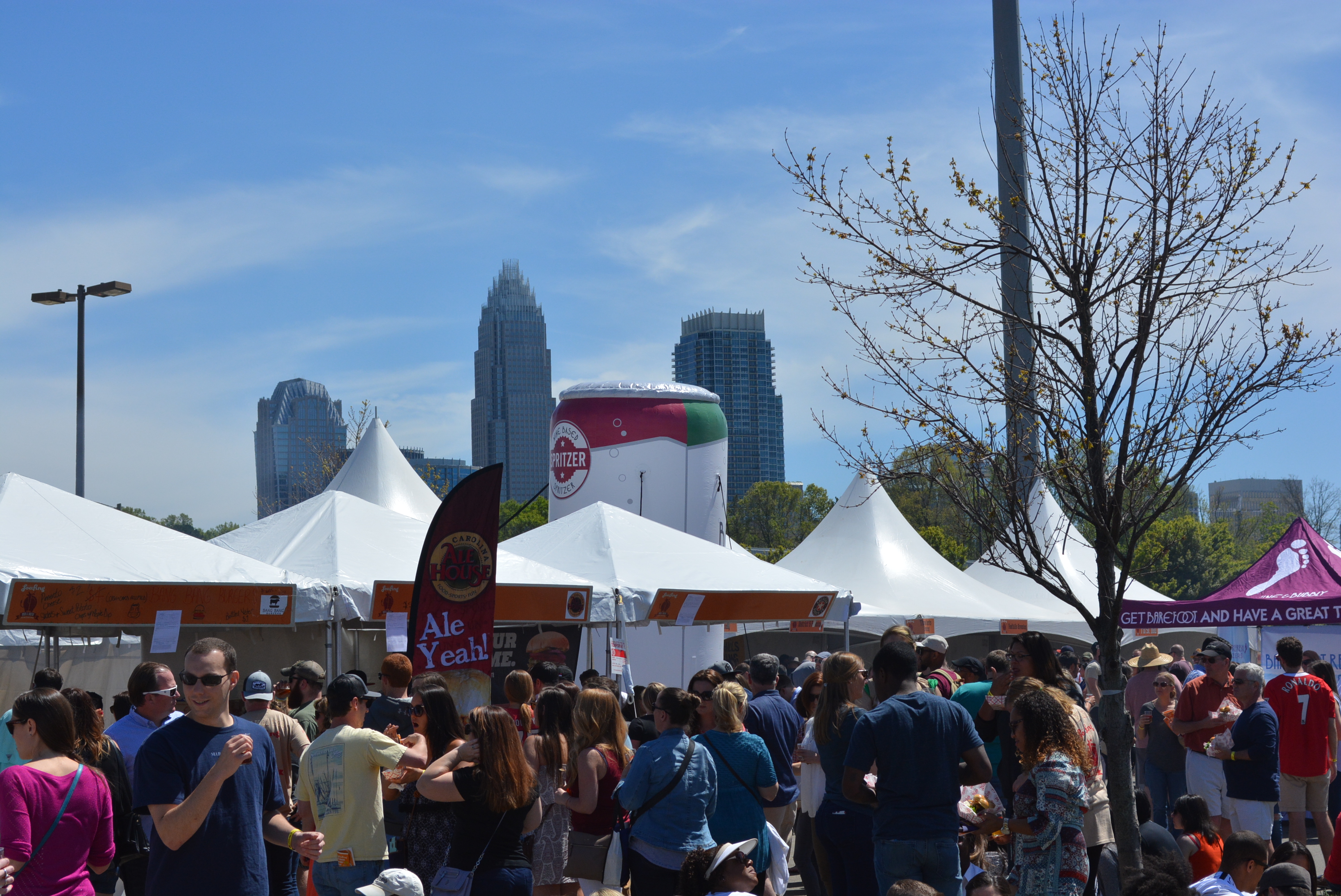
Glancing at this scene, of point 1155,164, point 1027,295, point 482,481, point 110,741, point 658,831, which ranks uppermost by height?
point 1155,164

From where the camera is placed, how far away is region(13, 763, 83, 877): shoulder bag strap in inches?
159

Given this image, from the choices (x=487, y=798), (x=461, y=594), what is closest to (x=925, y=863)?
(x=487, y=798)

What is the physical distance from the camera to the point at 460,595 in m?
8.95

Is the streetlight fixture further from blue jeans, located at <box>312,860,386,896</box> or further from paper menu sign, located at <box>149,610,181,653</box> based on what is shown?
blue jeans, located at <box>312,860,386,896</box>

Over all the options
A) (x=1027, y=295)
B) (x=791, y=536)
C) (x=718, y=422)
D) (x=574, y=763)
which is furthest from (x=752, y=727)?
(x=791, y=536)

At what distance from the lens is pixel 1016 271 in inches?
249

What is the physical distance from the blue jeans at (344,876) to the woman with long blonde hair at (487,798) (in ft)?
2.34

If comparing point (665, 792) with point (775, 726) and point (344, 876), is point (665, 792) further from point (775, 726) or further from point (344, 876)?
point (775, 726)

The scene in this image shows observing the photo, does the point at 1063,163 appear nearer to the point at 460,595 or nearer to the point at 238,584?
the point at 460,595

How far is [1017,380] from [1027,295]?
0.45 metres

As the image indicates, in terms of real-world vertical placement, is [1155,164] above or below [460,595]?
above

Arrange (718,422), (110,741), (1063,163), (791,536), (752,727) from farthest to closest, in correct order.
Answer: (791,536)
(718,422)
(752,727)
(1063,163)
(110,741)

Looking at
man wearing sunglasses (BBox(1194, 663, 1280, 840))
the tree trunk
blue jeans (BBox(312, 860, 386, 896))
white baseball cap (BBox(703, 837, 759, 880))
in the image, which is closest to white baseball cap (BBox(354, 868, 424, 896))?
white baseball cap (BBox(703, 837, 759, 880))

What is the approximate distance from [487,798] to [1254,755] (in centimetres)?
571
